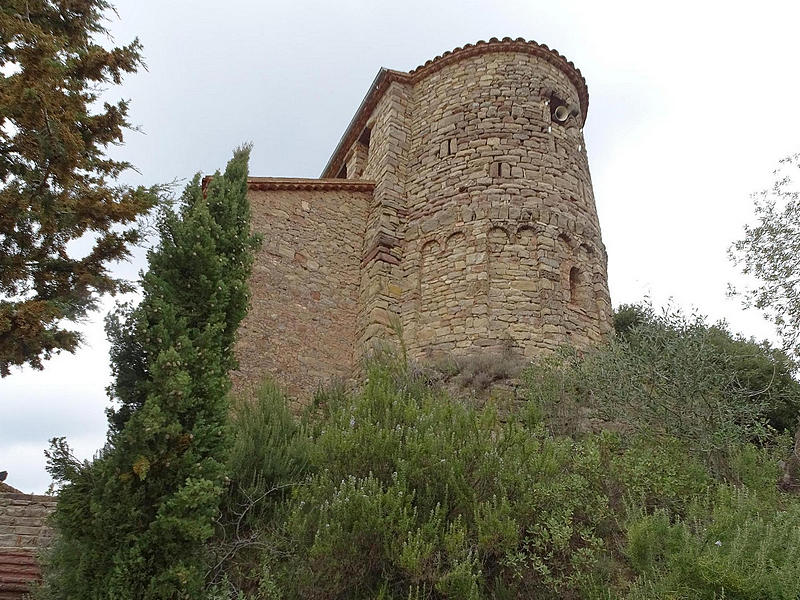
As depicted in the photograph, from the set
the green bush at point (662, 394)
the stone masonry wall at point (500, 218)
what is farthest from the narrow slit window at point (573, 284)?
the green bush at point (662, 394)

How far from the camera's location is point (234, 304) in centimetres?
548

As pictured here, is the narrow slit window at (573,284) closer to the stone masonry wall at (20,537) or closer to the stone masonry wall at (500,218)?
the stone masonry wall at (500,218)

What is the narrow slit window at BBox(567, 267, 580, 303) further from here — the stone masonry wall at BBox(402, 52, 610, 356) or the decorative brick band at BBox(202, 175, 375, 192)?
the decorative brick band at BBox(202, 175, 375, 192)

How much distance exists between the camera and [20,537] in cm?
655

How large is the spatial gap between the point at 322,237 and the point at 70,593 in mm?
7557

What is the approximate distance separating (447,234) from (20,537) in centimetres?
730

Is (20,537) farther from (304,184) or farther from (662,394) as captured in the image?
(662,394)

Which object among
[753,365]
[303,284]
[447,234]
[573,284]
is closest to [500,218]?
[447,234]

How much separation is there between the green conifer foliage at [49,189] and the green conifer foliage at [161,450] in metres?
1.86

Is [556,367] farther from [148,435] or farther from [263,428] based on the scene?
[148,435]

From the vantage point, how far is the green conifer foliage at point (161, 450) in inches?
159

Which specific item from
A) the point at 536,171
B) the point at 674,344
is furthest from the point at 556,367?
the point at 536,171

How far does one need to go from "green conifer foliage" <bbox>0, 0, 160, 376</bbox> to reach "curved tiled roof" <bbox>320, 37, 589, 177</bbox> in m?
6.17

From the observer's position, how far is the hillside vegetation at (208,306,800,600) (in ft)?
13.4
